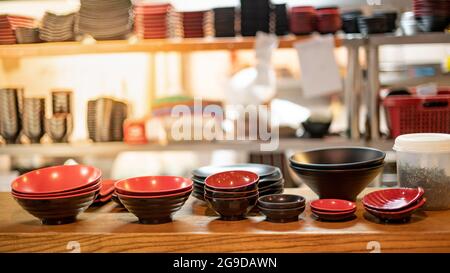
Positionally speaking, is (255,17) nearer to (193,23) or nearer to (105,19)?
(193,23)

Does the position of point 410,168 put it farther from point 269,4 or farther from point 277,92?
point 277,92

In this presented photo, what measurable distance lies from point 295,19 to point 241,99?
64 cm

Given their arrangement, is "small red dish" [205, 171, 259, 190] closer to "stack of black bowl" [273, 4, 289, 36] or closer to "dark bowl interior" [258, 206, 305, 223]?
"dark bowl interior" [258, 206, 305, 223]

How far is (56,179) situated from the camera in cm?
166

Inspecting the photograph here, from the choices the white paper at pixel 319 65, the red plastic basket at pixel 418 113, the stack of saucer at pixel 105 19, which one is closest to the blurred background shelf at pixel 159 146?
the red plastic basket at pixel 418 113

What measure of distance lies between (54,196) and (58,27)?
2225mm

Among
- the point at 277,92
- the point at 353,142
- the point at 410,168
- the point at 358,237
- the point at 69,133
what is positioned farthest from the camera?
the point at 277,92

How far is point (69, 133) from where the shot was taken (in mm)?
3570

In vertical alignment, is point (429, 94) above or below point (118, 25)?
below

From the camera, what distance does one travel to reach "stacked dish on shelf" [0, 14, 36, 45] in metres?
3.44

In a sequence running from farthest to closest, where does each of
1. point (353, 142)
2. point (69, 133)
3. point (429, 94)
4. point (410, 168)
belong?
point (69, 133) → point (353, 142) → point (429, 94) → point (410, 168)

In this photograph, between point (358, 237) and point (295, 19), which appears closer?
point (358, 237)
